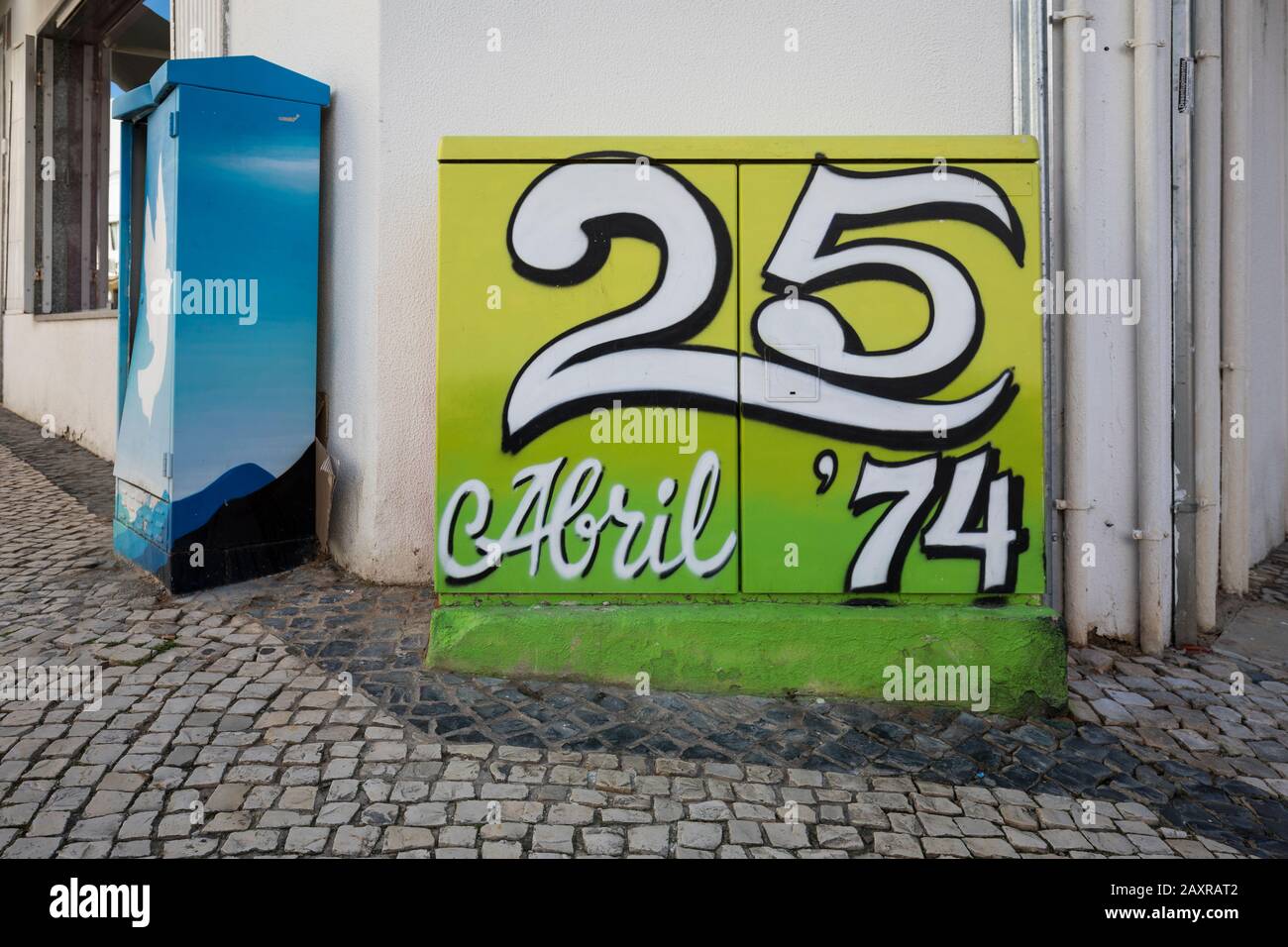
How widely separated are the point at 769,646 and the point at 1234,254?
3.65 meters

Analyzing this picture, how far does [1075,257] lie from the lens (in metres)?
4.34

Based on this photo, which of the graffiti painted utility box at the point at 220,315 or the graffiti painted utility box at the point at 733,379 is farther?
the graffiti painted utility box at the point at 220,315

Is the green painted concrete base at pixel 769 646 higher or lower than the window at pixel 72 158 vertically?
lower

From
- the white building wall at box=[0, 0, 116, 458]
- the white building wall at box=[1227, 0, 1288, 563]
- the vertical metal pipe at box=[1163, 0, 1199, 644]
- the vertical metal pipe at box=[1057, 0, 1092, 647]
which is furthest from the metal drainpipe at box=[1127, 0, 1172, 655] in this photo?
the white building wall at box=[0, 0, 116, 458]

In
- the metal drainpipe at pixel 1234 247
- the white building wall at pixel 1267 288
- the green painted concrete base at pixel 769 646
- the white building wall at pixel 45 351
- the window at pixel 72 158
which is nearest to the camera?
the green painted concrete base at pixel 769 646

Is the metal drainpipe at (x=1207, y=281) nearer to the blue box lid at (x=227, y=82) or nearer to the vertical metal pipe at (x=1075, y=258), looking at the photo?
the vertical metal pipe at (x=1075, y=258)

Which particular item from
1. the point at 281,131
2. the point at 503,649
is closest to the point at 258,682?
the point at 503,649

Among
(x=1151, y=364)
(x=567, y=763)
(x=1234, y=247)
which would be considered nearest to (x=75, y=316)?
(x=567, y=763)

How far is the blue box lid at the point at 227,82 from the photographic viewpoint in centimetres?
455

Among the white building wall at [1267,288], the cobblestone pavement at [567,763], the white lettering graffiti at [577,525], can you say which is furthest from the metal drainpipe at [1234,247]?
the white lettering graffiti at [577,525]

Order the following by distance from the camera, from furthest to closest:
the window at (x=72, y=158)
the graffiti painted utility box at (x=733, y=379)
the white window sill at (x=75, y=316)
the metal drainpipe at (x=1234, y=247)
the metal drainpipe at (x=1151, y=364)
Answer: the window at (x=72, y=158)
the white window sill at (x=75, y=316)
the metal drainpipe at (x=1234, y=247)
the metal drainpipe at (x=1151, y=364)
the graffiti painted utility box at (x=733, y=379)

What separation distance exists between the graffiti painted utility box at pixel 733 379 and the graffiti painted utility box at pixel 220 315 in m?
1.60

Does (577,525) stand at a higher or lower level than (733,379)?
lower

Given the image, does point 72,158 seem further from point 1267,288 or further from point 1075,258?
point 1267,288
